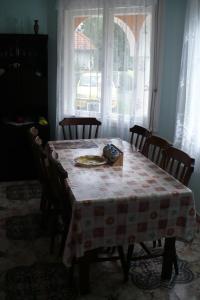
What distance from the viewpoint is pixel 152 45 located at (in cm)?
389

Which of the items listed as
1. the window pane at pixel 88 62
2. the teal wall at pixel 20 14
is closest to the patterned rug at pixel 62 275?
the window pane at pixel 88 62

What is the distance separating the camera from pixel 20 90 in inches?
166

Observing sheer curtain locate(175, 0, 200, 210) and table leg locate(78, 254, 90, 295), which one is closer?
table leg locate(78, 254, 90, 295)

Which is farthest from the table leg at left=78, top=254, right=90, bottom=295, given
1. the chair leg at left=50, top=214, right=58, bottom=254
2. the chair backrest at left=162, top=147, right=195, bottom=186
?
the chair backrest at left=162, top=147, right=195, bottom=186

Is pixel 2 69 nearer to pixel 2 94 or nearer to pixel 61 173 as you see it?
pixel 2 94

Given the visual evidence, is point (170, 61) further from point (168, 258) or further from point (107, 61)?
point (168, 258)

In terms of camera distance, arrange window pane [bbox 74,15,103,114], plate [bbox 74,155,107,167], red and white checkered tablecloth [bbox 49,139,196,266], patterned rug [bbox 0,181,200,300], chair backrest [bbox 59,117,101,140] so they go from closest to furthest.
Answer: red and white checkered tablecloth [bbox 49,139,196,266] < patterned rug [bbox 0,181,200,300] < plate [bbox 74,155,107,167] < chair backrest [bbox 59,117,101,140] < window pane [bbox 74,15,103,114]

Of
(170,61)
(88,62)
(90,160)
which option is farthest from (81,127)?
(90,160)

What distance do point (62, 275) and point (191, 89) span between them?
223 centimetres

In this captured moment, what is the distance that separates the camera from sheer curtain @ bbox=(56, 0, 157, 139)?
3.89 metres

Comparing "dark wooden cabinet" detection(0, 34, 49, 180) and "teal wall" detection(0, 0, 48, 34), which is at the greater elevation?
"teal wall" detection(0, 0, 48, 34)

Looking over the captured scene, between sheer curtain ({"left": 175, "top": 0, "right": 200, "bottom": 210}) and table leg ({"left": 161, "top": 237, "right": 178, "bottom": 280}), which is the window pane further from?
table leg ({"left": 161, "top": 237, "right": 178, "bottom": 280})

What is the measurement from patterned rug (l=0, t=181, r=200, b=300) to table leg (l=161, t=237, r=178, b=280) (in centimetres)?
6

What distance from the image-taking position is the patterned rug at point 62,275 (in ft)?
7.42
